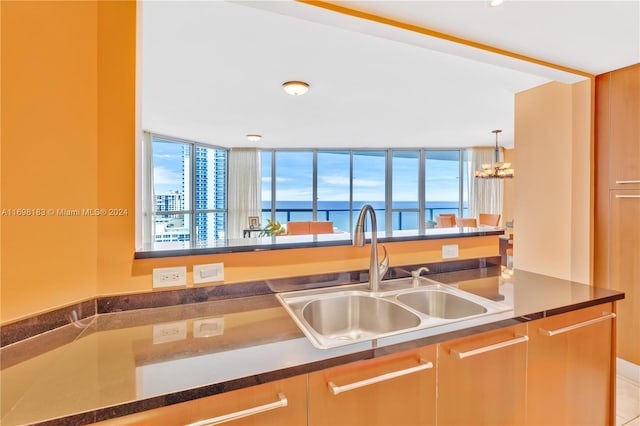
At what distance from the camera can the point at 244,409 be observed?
0.73 meters

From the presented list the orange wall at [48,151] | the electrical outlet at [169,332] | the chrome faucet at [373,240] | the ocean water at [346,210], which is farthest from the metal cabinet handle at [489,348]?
the ocean water at [346,210]

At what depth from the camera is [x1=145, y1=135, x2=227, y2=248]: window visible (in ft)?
16.9

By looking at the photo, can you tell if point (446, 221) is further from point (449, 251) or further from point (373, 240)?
point (373, 240)

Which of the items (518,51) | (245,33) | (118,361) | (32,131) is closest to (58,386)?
(118,361)

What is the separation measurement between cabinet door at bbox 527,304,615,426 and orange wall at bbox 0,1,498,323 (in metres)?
1.39

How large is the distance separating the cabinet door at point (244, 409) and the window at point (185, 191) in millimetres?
4544

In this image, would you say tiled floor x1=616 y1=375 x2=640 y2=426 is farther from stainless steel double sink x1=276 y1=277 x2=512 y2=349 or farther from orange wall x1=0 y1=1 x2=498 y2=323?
orange wall x1=0 y1=1 x2=498 y2=323

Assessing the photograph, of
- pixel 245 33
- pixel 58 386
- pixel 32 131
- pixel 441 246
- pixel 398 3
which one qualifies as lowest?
pixel 58 386

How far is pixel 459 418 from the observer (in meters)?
1.00

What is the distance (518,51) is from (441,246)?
57.8 inches

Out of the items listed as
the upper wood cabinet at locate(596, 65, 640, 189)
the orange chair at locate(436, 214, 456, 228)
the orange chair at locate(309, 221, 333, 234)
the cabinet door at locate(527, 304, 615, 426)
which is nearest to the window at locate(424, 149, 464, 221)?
the orange chair at locate(436, 214, 456, 228)

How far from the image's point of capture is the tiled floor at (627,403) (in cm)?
185

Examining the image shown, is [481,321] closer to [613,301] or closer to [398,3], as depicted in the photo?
[613,301]

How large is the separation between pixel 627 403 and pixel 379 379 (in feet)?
7.70
